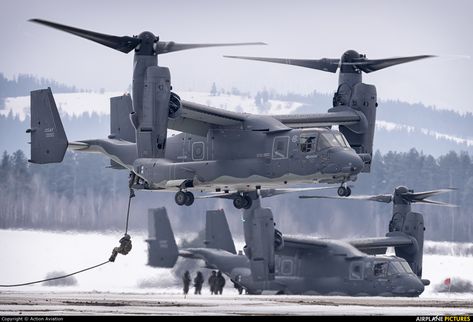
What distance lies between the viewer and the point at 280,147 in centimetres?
5453

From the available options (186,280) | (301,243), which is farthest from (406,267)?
(186,280)

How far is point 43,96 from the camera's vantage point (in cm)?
5328

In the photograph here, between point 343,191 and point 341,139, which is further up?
point 341,139

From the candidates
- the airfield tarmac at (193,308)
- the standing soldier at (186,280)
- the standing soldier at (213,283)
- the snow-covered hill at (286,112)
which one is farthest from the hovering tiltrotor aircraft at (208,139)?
the snow-covered hill at (286,112)

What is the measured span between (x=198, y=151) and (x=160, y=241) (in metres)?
13.7

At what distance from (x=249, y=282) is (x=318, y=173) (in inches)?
649

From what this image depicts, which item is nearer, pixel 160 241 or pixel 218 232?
pixel 160 241

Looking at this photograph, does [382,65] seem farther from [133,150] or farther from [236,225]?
[236,225]

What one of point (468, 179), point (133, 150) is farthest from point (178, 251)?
point (468, 179)

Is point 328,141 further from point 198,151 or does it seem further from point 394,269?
point 394,269

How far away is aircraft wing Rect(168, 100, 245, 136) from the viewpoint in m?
55.8

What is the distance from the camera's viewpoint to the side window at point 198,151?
56.3 m

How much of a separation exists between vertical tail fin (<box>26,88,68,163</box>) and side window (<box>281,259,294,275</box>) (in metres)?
20.1

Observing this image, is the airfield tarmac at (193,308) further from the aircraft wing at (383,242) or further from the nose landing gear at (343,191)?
the aircraft wing at (383,242)
